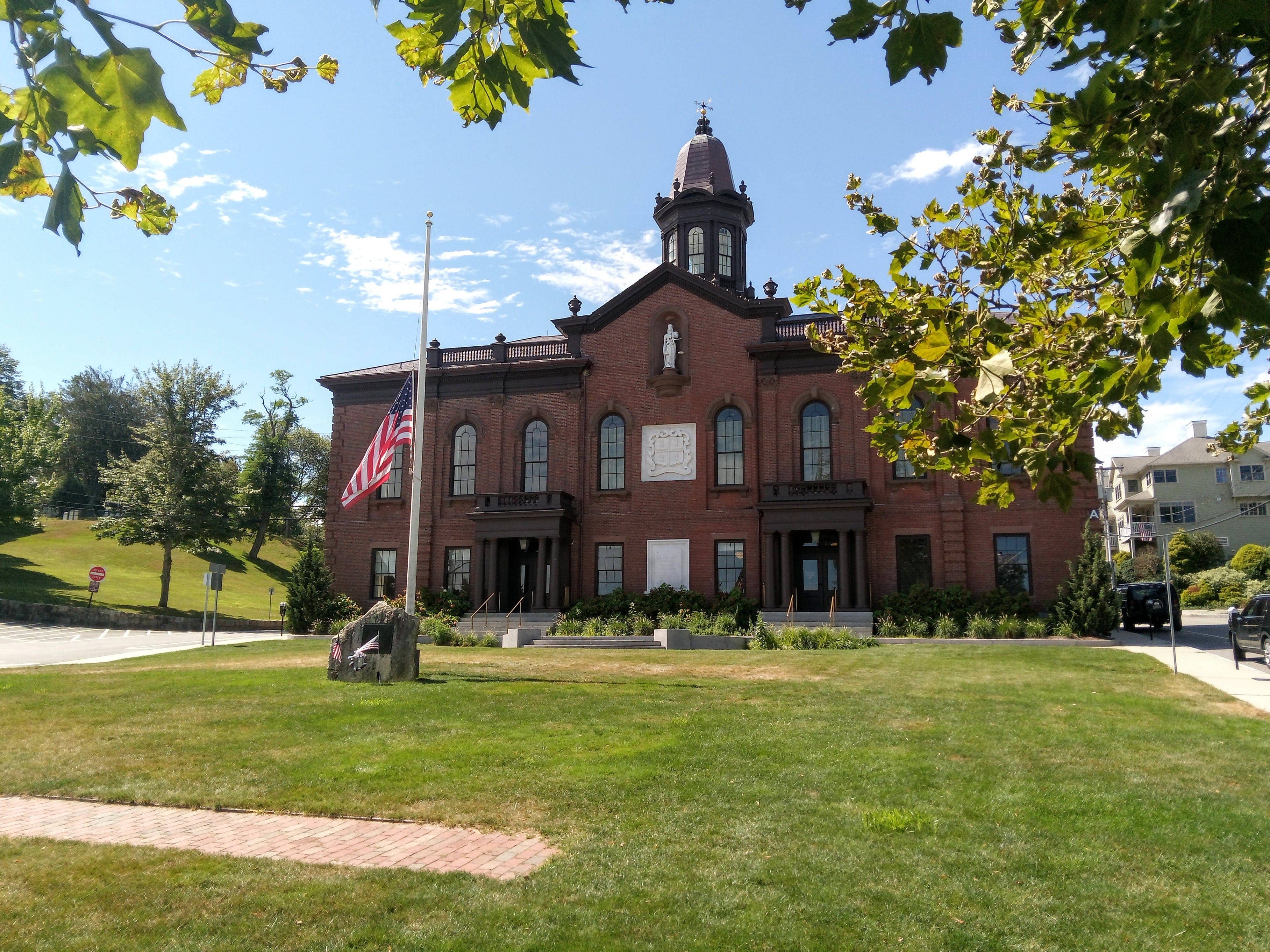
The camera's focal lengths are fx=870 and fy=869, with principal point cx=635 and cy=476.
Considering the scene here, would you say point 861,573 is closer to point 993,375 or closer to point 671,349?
point 671,349

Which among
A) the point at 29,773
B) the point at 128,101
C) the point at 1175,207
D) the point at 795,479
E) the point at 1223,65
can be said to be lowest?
the point at 29,773

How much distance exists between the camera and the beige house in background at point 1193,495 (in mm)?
67438

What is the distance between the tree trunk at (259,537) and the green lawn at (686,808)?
62859 millimetres

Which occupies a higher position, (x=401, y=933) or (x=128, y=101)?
(x=128, y=101)

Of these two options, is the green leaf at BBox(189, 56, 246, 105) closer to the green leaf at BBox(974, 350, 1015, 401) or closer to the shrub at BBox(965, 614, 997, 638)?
the green leaf at BBox(974, 350, 1015, 401)

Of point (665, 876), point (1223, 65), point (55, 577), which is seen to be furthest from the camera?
point (55, 577)

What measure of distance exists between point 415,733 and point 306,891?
542cm

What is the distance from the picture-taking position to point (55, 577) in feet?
169

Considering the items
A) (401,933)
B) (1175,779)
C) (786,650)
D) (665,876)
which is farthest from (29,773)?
(786,650)

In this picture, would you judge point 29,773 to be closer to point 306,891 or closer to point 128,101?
point 306,891

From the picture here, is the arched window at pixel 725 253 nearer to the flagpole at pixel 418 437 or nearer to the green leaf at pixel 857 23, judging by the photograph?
the flagpole at pixel 418 437

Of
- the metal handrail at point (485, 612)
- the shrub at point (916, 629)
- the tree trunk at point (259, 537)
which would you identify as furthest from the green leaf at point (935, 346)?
the tree trunk at point (259, 537)

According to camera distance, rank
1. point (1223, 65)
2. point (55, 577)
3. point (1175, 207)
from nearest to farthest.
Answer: point (1175, 207), point (1223, 65), point (55, 577)

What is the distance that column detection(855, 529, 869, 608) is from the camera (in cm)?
3206
